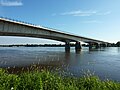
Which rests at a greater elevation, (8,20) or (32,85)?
(8,20)

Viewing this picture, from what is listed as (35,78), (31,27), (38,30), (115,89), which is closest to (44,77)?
(35,78)

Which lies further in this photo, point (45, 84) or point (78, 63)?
point (78, 63)

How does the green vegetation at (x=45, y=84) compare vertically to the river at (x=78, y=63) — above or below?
above

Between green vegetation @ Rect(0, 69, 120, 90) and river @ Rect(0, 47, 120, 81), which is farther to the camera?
river @ Rect(0, 47, 120, 81)

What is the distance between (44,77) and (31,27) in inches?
1750

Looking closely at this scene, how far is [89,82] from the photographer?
1154 cm

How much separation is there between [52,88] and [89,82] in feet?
7.76

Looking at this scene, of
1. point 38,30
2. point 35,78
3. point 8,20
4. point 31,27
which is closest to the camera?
point 35,78

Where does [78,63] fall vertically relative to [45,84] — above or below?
below

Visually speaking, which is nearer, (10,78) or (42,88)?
(42,88)

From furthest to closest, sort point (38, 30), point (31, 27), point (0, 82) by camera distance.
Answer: point (38, 30), point (31, 27), point (0, 82)

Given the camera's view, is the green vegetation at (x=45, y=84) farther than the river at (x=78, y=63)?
No

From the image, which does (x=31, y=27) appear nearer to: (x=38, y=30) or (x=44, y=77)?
→ (x=38, y=30)

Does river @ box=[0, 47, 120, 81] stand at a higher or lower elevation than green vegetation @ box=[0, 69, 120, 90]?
lower
